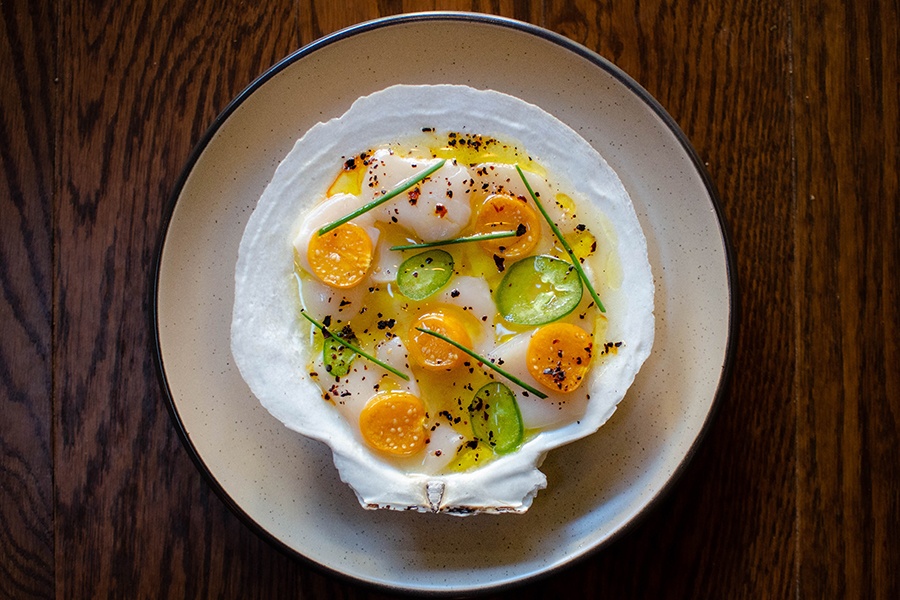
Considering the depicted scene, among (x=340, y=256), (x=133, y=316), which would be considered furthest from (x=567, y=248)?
(x=133, y=316)

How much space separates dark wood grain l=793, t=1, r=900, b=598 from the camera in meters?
1.87

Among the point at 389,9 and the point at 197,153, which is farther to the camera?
the point at 389,9

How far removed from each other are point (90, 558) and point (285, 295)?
2.83 feet

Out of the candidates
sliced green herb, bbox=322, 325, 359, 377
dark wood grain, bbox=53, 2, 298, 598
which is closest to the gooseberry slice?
sliced green herb, bbox=322, 325, 359, 377

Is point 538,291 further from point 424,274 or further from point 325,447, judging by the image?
point 325,447

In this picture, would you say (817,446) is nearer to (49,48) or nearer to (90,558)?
(90,558)

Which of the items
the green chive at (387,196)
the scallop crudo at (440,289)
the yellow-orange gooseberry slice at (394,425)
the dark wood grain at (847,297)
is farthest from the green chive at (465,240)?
the dark wood grain at (847,297)

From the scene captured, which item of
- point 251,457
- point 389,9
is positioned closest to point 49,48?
point 389,9

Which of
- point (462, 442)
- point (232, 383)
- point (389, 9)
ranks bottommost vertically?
point (462, 442)

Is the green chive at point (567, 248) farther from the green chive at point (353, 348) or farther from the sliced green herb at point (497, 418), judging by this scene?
the green chive at point (353, 348)

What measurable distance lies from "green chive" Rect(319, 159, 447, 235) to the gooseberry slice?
0.29 m

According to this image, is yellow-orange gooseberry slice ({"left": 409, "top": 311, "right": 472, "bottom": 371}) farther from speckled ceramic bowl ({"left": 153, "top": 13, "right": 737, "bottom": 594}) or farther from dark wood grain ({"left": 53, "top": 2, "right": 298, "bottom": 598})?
dark wood grain ({"left": 53, "top": 2, "right": 298, "bottom": 598})

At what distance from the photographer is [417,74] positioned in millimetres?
1773

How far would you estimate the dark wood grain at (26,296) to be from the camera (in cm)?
190
